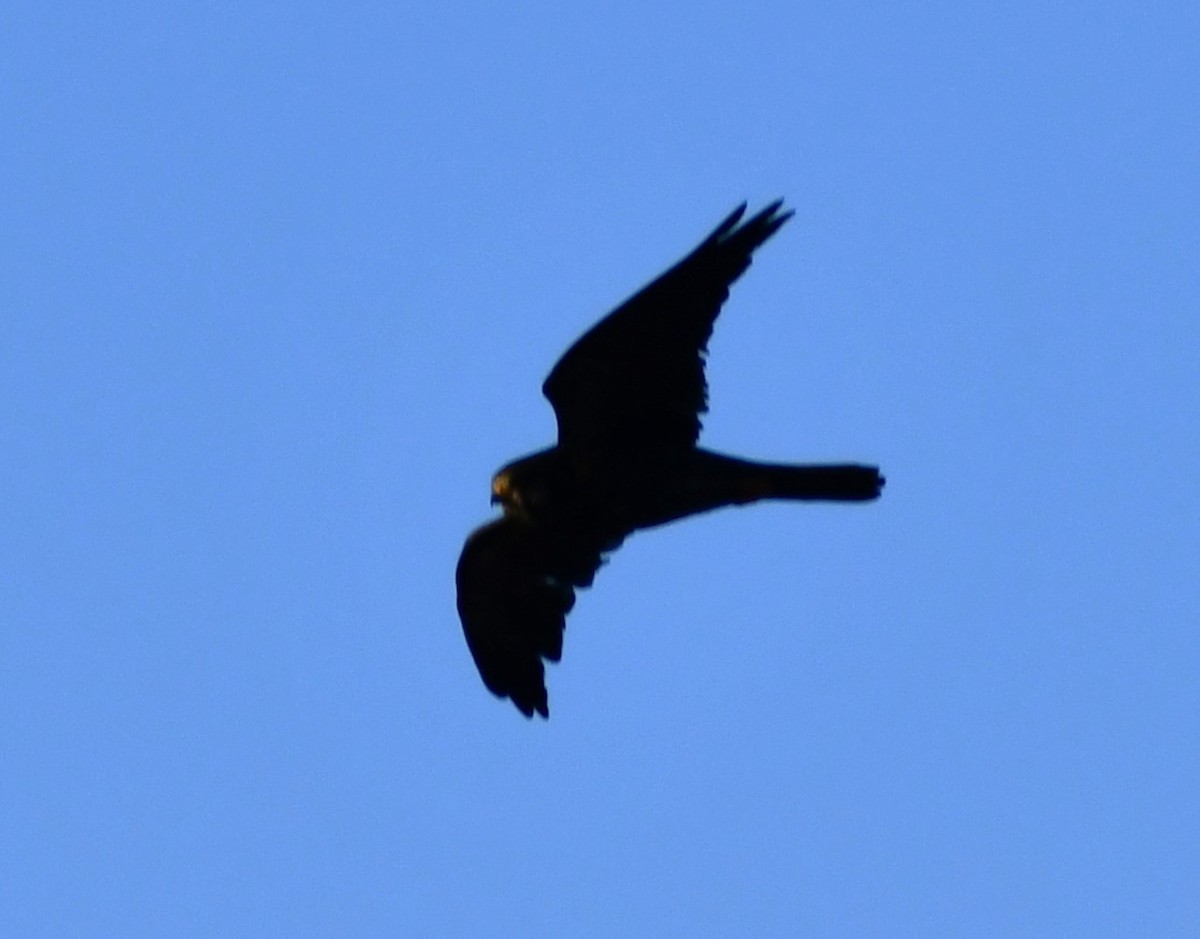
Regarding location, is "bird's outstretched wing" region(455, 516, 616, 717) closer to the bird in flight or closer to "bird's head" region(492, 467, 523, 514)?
the bird in flight

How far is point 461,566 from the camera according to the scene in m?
Result: 15.1

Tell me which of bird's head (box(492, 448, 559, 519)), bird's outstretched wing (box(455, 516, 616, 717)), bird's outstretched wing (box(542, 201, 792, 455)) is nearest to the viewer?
bird's outstretched wing (box(542, 201, 792, 455))

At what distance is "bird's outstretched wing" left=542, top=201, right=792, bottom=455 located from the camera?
1350cm

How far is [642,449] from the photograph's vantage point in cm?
1403

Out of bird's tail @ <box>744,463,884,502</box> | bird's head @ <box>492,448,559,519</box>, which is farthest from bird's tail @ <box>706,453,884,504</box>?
bird's head @ <box>492,448,559,519</box>

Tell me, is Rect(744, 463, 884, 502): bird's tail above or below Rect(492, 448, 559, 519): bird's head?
below

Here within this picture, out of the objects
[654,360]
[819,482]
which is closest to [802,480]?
[819,482]

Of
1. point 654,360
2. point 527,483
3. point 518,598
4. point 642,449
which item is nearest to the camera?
point 654,360

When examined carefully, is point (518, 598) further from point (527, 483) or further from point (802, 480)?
point (802, 480)

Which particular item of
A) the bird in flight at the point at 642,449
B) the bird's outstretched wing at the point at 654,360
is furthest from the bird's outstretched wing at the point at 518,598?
the bird's outstretched wing at the point at 654,360

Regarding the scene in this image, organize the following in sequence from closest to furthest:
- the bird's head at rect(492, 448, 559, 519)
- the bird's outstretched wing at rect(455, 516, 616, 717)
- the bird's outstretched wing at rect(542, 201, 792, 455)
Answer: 1. the bird's outstretched wing at rect(542, 201, 792, 455)
2. the bird's head at rect(492, 448, 559, 519)
3. the bird's outstretched wing at rect(455, 516, 616, 717)

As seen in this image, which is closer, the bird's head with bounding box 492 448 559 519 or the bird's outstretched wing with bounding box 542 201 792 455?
the bird's outstretched wing with bounding box 542 201 792 455

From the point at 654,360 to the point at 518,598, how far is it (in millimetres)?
1966

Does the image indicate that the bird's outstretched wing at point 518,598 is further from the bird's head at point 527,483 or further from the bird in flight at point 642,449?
the bird's head at point 527,483
